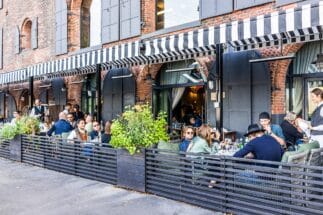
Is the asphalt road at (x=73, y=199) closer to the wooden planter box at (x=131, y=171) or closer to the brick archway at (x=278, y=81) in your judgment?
the wooden planter box at (x=131, y=171)

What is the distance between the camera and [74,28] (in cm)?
1755

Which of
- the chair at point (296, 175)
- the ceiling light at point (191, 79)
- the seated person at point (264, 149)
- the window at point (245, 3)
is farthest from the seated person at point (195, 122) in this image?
the chair at point (296, 175)

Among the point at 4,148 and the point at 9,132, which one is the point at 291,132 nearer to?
the point at 9,132

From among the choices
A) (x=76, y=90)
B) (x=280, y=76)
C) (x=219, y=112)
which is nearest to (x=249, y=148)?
(x=219, y=112)

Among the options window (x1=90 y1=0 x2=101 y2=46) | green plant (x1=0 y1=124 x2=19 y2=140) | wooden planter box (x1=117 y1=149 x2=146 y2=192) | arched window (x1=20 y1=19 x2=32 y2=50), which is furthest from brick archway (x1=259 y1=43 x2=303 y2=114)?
arched window (x1=20 y1=19 x2=32 y2=50)

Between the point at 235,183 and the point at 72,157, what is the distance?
4506 mm

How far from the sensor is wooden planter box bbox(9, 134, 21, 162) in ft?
36.6

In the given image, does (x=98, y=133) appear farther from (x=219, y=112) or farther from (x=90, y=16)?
(x=90, y=16)

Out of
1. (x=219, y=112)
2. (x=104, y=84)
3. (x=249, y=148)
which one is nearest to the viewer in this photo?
(x=249, y=148)

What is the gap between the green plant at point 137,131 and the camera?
7250 mm

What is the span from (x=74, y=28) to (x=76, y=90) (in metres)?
2.83

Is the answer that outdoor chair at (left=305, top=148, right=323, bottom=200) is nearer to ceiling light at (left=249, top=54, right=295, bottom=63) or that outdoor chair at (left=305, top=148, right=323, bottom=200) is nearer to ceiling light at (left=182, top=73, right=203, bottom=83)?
ceiling light at (left=249, top=54, right=295, bottom=63)

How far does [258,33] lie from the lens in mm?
7438

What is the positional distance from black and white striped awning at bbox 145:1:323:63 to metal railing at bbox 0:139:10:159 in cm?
561
